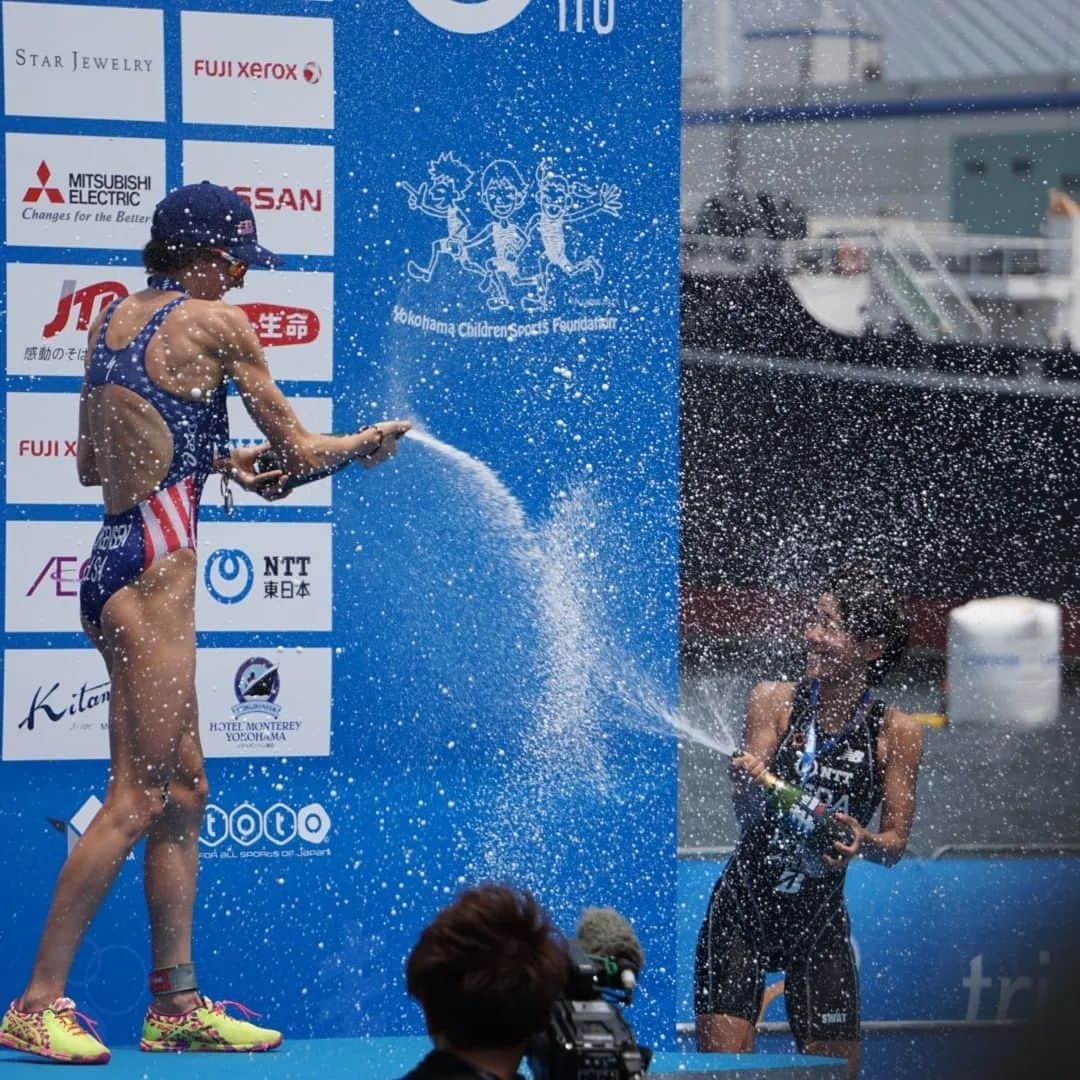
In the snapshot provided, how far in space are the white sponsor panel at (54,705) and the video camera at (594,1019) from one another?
1.86 m

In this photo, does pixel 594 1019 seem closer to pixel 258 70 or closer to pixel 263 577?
pixel 263 577

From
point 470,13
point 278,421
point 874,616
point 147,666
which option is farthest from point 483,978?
point 470,13

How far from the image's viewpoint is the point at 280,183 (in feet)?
13.3

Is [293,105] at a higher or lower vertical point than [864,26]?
lower

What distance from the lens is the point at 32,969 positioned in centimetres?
400

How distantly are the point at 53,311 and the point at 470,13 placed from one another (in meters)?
1.09

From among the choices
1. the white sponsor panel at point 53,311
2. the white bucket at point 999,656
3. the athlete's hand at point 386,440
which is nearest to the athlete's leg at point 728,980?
the white bucket at point 999,656

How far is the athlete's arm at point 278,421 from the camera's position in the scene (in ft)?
13.1

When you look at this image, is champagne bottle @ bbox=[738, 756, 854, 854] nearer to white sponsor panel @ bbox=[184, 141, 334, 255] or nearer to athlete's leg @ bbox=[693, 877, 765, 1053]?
athlete's leg @ bbox=[693, 877, 765, 1053]

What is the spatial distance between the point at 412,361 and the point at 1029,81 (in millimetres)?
1872

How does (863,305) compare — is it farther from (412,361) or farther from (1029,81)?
(412,361)

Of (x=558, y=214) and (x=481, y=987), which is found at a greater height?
(x=558, y=214)

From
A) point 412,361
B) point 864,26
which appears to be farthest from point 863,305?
point 412,361

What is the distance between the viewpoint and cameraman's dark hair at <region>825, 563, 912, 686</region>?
4363mm
